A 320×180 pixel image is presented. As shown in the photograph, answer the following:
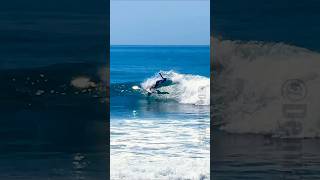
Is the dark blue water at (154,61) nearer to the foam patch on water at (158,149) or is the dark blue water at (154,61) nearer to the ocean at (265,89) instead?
the foam patch on water at (158,149)

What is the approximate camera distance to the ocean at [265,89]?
16.2ft

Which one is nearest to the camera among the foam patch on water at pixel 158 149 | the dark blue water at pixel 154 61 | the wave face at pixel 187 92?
the foam patch on water at pixel 158 149

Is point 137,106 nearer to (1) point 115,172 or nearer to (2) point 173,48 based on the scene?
(1) point 115,172

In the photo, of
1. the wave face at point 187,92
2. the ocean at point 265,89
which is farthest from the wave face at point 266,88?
the wave face at point 187,92

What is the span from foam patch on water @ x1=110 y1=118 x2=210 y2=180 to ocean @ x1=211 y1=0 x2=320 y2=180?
4669 millimetres

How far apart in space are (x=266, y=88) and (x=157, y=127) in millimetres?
12371

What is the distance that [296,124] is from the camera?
5.00m

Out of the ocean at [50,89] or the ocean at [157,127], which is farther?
the ocean at [157,127]

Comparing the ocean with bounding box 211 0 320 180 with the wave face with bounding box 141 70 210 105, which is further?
the wave face with bounding box 141 70 210 105

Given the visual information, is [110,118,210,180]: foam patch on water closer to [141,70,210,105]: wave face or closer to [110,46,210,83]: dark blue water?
[141,70,210,105]: wave face

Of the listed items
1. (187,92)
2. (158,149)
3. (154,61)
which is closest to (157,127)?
(187,92)

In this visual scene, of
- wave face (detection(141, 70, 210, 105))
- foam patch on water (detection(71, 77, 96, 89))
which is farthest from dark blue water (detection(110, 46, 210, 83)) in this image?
foam patch on water (detection(71, 77, 96, 89))

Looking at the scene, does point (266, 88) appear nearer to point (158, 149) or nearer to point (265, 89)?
point (265, 89)

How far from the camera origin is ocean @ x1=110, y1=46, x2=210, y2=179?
11.6 metres
